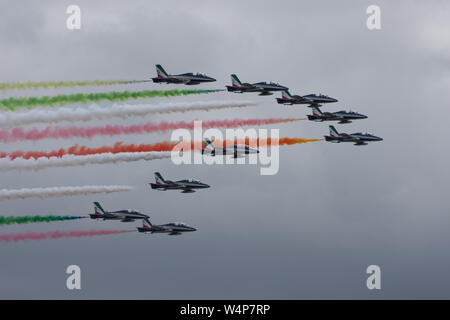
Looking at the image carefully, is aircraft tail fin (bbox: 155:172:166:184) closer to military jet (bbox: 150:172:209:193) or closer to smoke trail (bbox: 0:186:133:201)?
military jet (bbox: 150:172:209:193)

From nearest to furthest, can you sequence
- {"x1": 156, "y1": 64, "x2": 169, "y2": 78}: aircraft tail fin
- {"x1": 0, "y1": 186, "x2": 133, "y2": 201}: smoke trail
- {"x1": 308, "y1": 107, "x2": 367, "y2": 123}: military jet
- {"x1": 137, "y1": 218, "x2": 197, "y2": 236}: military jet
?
{"x1": 0, "y1": 186, "x2": 133, "y2": 201}: smoke trail, {"x1": 156, "y1": 64, "x2": 169, "y2": 78}: aircraft tail fin, {"x1": 308, "y1": 107, "x2": 367, "y2": 123}: military jet, {"x1": 137, "y1": 218, "x2": 197, "y2": 236}: military jet

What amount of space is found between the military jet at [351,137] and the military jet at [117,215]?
93.4 feet

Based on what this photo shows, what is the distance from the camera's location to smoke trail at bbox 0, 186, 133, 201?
352 ft

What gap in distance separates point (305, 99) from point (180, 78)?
761 inches

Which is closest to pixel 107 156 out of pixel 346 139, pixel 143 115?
pixel 143 115

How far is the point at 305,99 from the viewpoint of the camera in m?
134

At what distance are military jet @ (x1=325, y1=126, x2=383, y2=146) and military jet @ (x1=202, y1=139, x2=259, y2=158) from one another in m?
17.1

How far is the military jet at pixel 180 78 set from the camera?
12206cm

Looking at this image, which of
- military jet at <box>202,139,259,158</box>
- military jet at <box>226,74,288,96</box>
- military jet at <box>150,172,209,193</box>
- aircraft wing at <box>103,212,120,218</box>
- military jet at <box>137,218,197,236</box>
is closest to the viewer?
military jet at <box>202,139,259,158</box>

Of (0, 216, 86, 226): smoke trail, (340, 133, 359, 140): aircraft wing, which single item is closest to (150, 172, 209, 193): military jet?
(340, 133, 359, 140): aircraft wing

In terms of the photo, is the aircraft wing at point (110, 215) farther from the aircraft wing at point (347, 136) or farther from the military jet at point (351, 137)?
the aircraft wing at point (347, 136)

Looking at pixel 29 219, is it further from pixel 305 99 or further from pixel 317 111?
pixel 317 111

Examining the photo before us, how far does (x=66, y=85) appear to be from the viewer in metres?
110
